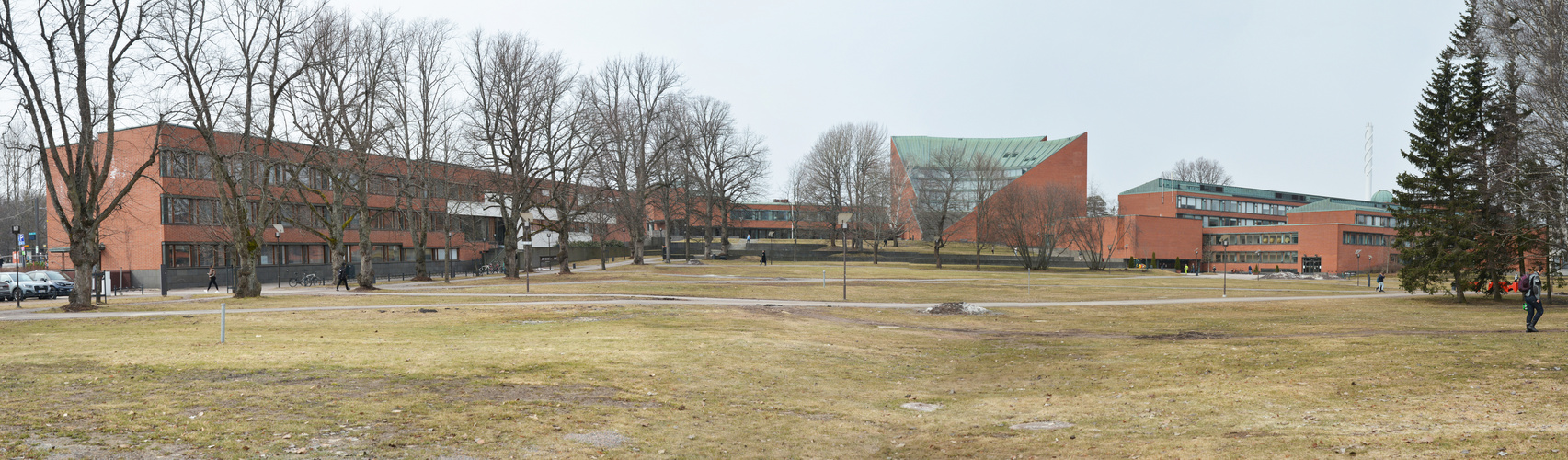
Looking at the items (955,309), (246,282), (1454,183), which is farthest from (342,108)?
(1454,183)

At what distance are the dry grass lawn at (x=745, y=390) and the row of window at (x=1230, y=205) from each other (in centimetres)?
11452

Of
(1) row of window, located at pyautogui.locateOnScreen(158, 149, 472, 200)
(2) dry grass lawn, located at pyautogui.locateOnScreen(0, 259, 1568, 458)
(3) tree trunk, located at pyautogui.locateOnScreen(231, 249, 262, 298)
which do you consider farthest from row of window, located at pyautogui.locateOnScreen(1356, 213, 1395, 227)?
(3) tree trunk, located at pyautogui.locateOnScreen(231, 249, 262, 298)

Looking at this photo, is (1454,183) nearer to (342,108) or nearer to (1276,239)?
(342,108)

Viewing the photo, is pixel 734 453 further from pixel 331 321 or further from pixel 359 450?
pixel 331 321

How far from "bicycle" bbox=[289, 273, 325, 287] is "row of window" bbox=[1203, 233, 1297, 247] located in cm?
9362

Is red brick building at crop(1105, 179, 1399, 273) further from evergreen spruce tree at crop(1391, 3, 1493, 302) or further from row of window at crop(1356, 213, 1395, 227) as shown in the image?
evergreen spruce tree at crop(1391, 3, 1493, 302)

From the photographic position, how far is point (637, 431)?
9.55 m

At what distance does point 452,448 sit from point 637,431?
2033 mm

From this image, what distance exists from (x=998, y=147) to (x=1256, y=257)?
36942 millimetres

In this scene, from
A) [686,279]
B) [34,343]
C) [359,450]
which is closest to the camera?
[359,450]

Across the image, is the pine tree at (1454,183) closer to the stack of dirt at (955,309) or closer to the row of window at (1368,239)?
the stack of dirt at (955,309)

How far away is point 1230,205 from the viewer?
134 metres

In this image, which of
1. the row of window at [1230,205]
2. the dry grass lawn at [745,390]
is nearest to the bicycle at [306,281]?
the dry grass lawn at [745,390]

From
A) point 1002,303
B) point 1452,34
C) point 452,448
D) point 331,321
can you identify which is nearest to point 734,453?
point 452,448
